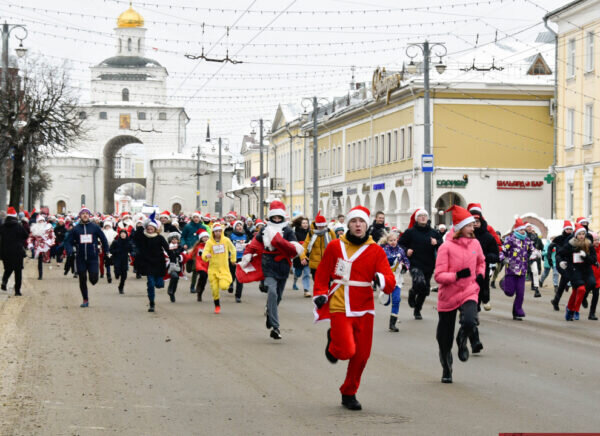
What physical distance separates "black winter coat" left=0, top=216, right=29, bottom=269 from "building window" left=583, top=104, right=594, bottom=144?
86.2 ft

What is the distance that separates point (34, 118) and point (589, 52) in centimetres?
2089

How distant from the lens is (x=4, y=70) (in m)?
37.6

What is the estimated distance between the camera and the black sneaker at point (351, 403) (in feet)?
29.7

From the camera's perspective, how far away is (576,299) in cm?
1820

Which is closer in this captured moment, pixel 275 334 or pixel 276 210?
pixel 275 334

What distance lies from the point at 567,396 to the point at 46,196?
121m

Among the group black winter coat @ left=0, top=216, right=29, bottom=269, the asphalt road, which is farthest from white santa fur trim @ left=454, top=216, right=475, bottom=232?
black winter coat @ left=0, top=216, right=29, bottom=269

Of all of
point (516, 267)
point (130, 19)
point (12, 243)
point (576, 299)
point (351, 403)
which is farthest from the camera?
point (130, 19)

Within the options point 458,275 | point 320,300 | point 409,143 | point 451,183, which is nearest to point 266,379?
point 320,300

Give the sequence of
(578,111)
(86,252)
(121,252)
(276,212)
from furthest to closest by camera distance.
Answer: (578,111) → (121,252) → (86,252) → (276,212)

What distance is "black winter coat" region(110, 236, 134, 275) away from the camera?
84.8 feet

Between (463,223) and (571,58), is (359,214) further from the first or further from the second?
(571,58)

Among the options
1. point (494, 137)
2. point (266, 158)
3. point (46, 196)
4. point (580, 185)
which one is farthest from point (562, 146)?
point (46, 196)

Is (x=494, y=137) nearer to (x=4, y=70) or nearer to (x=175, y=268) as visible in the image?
(x=4, y=70)
